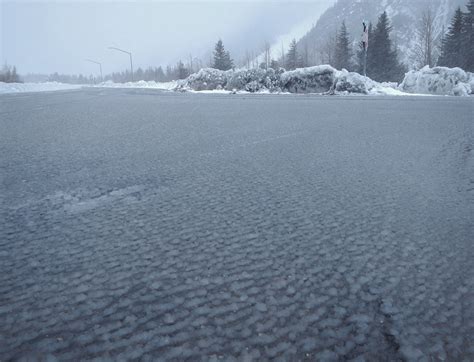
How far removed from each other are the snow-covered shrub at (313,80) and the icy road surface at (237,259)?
1889 centimetres

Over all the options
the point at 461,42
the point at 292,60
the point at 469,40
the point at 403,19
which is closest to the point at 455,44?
the point at 461,42

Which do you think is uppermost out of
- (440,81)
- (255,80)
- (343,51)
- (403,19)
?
(403,19)

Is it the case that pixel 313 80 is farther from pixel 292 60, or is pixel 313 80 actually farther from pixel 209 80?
pixel 292 60

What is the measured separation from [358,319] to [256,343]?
0.31m

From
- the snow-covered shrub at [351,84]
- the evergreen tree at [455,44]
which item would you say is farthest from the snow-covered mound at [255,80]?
the evergreen tree at [455,44]

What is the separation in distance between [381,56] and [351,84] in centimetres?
2435

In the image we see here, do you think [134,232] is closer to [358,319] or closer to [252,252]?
[252,252]

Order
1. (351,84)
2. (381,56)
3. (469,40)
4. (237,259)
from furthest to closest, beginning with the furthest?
(381,56) < (469,40) < (351,84) < (237,259)

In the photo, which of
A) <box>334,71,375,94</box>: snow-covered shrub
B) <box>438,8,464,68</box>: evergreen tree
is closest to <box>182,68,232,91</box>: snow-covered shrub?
<box>334,71,375,94</box>: snow-covered shrub

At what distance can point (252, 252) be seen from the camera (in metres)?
1.34

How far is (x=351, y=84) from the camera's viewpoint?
63.0 ft

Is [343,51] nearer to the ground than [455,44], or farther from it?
farther from it

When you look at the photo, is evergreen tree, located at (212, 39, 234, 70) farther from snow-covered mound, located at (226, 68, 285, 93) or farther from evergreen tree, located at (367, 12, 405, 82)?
snow-covered mound, located at (226, 68, 285, 93)

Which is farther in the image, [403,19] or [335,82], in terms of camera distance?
[403,19]
